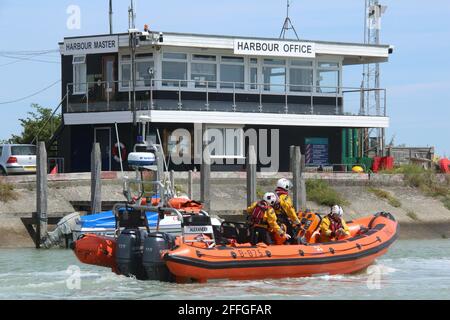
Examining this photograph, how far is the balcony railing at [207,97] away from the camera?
42.8 metres

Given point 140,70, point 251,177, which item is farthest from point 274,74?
point 251,177

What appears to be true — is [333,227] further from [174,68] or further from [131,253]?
[174,68]

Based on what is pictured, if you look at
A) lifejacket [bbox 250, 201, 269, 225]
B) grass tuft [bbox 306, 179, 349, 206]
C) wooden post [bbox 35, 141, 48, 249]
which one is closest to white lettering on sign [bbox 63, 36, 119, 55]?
grass tuft [bbox 306, 179, 349, 206]

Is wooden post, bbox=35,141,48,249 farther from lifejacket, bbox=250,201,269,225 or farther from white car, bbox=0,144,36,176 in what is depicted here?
lifejacket, bbox=250,201,269,225

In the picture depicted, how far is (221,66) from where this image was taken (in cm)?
4450

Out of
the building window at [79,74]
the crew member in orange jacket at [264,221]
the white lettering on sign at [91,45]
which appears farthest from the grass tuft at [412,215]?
the crew member in orange jacket at [264,221]

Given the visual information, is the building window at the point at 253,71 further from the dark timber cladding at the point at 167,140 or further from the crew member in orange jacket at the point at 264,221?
the crew member in orange jacket at the point at 264,221

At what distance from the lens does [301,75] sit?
152 ft

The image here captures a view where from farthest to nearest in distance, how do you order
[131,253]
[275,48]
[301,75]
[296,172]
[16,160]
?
[301,75] < [275,48] < [16,160] < [296,172] < [131,253]

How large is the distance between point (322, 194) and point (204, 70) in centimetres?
758

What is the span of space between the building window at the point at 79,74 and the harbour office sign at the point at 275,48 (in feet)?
19.5

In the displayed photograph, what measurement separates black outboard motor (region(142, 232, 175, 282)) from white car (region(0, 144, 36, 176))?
19111 millimetres

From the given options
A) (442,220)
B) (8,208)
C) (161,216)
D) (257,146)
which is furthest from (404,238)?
(161,216)
